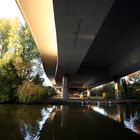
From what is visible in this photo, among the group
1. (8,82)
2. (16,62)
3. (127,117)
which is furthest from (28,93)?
(127,117)

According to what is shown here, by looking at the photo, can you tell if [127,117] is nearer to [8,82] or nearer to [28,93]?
[28,93]

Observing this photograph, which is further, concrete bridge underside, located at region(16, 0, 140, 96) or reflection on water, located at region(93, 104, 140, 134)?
reflection on water, located at region(93, 104, 140, 134)

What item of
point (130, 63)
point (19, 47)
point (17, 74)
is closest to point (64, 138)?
point (130, 63)

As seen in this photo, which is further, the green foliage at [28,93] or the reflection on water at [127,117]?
the green foliage at [28,93]

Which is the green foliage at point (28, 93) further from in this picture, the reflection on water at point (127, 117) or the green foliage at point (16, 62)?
the reflection on water at point (127, 117)

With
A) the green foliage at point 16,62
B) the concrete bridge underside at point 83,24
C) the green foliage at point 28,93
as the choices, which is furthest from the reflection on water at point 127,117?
the green foliage at point 16,62

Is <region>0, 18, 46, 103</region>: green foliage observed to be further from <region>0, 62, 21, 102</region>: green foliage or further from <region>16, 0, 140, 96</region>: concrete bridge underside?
<region>16, 0, 140, 96</region>: concrete bridge underside

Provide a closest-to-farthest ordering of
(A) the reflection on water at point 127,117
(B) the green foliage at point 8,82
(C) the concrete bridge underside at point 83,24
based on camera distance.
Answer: (C) the concrete bridge underside at point 83,24, (A) the reflection on water at point 127,117, (B) the green foliage at point 8,82

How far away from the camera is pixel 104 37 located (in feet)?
46.9

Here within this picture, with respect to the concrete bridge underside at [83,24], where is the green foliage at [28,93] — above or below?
below

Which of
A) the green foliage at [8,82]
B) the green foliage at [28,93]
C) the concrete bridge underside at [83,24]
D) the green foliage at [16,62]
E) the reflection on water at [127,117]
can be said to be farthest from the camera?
the green foliage at [8,82]

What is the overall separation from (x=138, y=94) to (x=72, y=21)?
28.8 m

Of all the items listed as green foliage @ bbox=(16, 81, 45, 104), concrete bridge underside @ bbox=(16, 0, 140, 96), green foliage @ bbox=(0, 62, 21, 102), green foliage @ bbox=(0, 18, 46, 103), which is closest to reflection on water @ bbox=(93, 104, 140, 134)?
concrete bridge underside @ bbox=(16, 0, 140, 96)

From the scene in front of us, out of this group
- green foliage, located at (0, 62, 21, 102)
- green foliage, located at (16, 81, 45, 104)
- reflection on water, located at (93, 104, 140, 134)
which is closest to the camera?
reflection on water, located at (93, 104, 140, 134)
